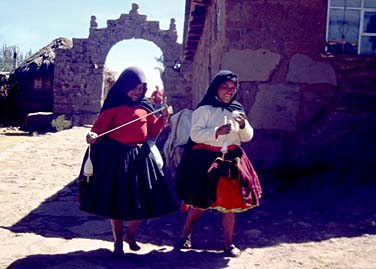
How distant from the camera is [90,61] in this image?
66.4 feet

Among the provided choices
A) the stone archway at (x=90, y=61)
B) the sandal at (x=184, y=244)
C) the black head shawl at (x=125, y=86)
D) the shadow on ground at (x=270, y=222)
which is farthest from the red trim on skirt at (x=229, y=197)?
the stone archway at (x=90, y=61)

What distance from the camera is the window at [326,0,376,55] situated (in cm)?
552

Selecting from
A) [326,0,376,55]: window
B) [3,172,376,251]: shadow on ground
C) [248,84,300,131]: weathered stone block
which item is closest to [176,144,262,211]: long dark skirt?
[3,172,376,251]: shadow on ground

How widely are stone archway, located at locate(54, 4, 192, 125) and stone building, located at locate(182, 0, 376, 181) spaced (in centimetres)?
1521

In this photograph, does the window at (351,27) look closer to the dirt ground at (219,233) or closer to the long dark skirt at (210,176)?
the dirt ground at (219,233)

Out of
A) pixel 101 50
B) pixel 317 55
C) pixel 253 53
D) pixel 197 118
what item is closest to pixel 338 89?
pixel 317 55

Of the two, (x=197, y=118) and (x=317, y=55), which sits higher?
(x=317, y=55)

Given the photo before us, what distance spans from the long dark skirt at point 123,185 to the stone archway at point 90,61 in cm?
1702

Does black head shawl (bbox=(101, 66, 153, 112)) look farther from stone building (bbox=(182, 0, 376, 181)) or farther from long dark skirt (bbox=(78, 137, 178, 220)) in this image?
stone building (bbox=(182, 0, 376, 181))

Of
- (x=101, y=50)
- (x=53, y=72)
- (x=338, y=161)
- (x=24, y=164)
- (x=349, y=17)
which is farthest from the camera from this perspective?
(x=53, y=72)

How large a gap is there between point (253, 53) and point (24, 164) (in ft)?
16.3

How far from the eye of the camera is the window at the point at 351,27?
5516 mm

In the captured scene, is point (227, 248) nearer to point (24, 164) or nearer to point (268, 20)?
point (268, 20)

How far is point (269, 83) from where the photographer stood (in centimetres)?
533
